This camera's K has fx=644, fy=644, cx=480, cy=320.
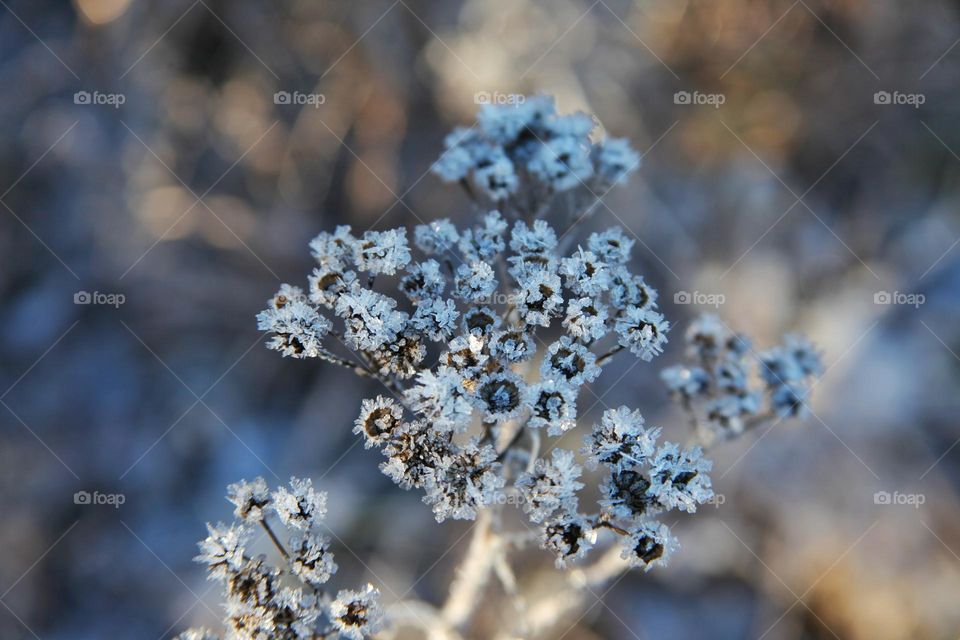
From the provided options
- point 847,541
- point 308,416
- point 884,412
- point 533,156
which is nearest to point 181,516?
point 308,416

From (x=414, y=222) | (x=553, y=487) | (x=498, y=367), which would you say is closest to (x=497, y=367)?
(x=498, y=367)

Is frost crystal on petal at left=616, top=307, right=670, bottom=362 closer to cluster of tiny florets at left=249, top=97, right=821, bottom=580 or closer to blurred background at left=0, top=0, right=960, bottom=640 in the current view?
cluster of tiny florets at left=249, top=97, right=821, bottom=580

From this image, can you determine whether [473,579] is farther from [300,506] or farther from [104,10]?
[104,10]

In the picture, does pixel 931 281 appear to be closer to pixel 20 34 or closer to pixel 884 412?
pixel 884 412

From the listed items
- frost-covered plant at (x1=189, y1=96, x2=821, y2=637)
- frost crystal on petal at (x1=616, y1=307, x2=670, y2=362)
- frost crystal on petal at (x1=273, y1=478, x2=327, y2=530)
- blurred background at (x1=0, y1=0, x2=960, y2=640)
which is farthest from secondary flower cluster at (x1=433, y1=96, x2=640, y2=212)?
blurred background at (x1=0, y1=0, x2=960, y2=640)

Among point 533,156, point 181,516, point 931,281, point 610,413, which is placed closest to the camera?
point 610,413

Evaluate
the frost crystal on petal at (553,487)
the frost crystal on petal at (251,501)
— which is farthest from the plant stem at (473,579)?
the frost crystal on petal at (251,501)
